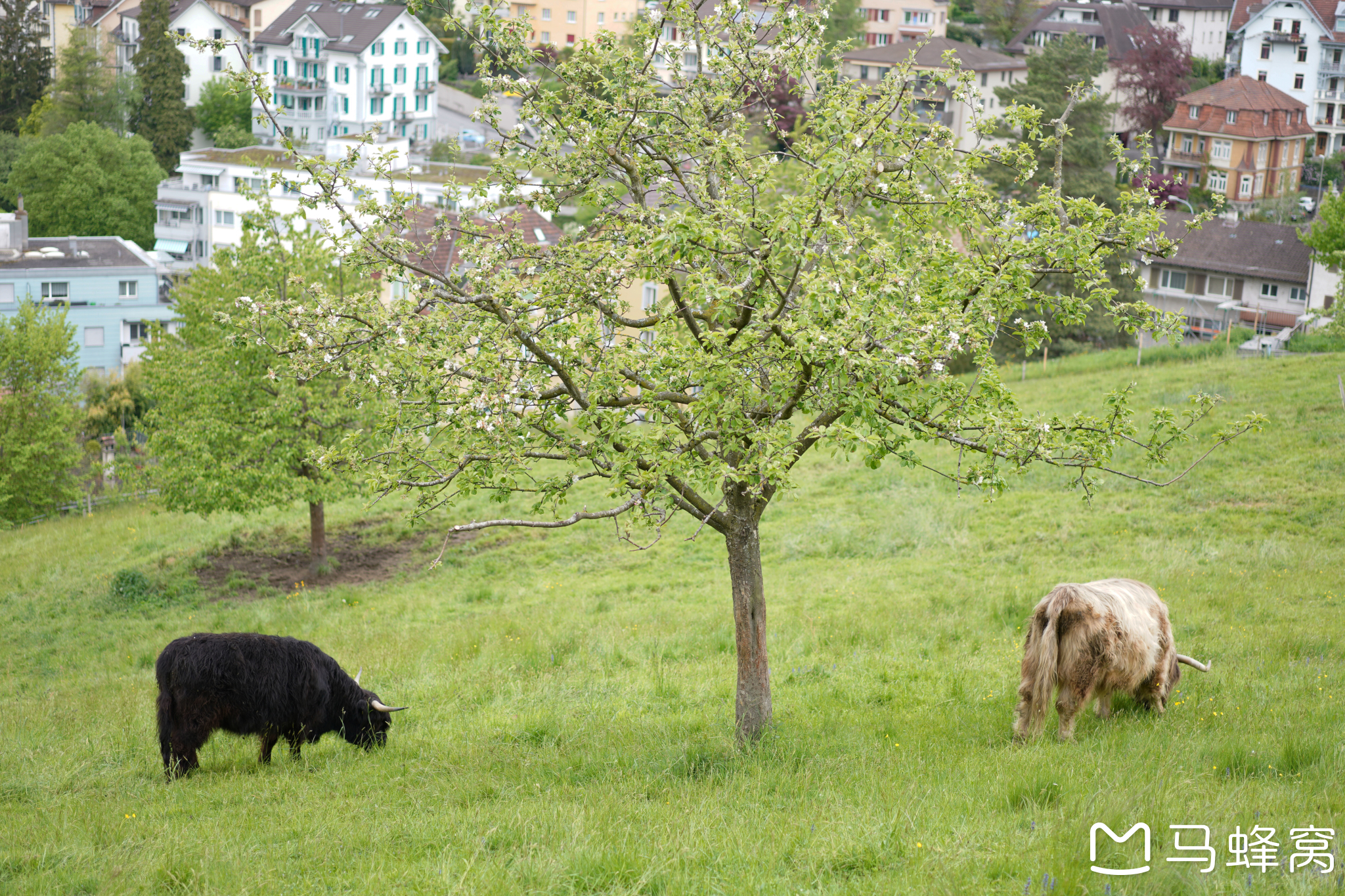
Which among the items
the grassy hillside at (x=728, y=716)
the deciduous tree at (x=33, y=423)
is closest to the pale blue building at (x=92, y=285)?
the deciduous tree at (x=33, y=423)

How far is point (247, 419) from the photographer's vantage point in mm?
24266

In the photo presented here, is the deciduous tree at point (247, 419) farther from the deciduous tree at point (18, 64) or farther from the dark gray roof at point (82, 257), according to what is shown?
the deciduous tree at point (18, 64)

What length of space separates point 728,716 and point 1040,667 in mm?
3495

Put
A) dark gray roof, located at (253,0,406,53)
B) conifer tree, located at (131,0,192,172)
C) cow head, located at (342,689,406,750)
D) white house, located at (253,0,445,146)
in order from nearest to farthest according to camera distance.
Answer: cow head, located at (342,689,406,750) → conifer tree, located at (131,0,192,172) → dark gray roof, located at (253,0,406,53) → white house, located at (253,0,445,146)

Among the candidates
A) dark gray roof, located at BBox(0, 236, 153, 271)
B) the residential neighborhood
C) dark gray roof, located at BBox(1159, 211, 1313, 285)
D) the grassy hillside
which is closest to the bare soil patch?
the grassy hillside

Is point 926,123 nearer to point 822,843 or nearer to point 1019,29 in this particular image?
point 822,843

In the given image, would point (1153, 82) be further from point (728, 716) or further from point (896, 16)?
point (728, 716)

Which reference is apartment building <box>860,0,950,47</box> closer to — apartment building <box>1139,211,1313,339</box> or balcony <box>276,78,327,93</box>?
balcony <box>276,78,327,93</box>

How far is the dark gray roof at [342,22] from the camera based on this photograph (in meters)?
89.2

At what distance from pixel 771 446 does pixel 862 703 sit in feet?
15.9

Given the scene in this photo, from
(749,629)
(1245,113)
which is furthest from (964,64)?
(749,629)

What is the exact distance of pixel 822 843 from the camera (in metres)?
7.33

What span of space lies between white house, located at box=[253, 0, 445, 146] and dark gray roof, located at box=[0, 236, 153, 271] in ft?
97.2

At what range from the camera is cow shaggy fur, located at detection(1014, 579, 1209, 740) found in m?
10.1
